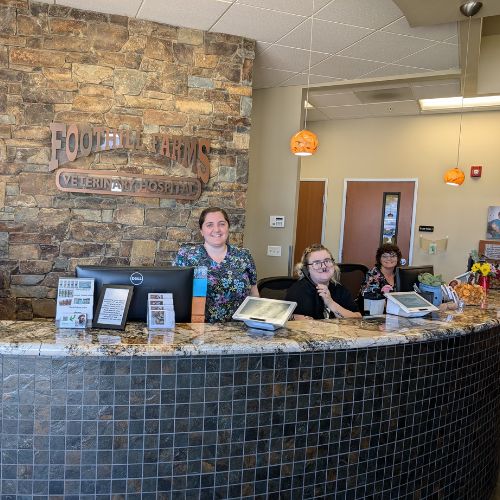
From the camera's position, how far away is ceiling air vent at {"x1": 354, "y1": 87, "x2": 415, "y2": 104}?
5660mm

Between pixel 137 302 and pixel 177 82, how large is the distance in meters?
2.63

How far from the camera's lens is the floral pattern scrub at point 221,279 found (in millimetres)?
2914

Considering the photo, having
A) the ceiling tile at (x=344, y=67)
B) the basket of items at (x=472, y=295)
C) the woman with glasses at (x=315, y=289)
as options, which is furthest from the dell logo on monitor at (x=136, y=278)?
the ceiling tile at (x=344, y=67)

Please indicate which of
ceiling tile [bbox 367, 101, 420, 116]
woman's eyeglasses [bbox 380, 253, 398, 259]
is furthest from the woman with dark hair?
ceiling tile [bbox 367, 101, 420, 116]

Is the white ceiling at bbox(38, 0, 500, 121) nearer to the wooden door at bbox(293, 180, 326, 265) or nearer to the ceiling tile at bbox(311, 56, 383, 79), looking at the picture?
the ceiling tile at bbox(311, 56, 383, 79)

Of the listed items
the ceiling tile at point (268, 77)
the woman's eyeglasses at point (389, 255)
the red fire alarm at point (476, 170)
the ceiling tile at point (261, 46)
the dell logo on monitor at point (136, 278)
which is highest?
the ceiling tile at point (261, 46)

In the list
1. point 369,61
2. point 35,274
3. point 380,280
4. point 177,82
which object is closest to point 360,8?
point 369,61

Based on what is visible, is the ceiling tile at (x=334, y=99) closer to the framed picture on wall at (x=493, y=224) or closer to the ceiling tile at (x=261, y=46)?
the ceiling tile at (x=261, y=46)

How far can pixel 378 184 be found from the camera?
7039 millimetres

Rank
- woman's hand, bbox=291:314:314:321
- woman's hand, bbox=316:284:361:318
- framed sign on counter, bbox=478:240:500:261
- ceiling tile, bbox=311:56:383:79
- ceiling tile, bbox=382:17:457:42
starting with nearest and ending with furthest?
woman's hand, bbox=291:314:314:321 → woman's hand, bbox=316:284:361:318 → ceiling tile, bbox=382:17:457:42 → ceiling tile, bbox=311:56:383:79 → framed sign on counter, bbox=478:240:500:261

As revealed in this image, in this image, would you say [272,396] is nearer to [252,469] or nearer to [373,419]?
[252,469]

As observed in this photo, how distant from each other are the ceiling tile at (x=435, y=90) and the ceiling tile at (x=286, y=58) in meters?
1.40

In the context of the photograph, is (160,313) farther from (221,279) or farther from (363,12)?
(363,12)

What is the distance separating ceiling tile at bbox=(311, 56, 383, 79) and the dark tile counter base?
3.42m
